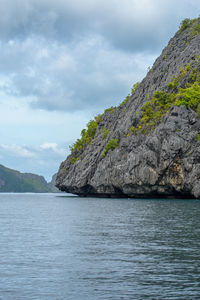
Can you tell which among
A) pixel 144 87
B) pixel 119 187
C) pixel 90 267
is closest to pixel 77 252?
pixel 90 267

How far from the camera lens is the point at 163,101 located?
348ft

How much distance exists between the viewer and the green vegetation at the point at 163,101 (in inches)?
3829

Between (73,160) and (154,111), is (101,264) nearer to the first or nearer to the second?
(154,111)

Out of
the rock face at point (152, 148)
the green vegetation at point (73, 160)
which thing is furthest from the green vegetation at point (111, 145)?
the green vegetation at point (73, 160)

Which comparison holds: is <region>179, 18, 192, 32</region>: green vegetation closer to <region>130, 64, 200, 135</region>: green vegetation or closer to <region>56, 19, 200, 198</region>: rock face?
<region>56, 19, 200, 198</region>: rock face

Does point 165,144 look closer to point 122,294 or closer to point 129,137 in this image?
point 129,137

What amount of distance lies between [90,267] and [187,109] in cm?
7791

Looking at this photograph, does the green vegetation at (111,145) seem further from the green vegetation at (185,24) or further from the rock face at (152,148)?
the green vegetation at (185,24)

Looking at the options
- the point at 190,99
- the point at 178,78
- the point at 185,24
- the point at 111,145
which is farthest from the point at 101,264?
the point at 185,24

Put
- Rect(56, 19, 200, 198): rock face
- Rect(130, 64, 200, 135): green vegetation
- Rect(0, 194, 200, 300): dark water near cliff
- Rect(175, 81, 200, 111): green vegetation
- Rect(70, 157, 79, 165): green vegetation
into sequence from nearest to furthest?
Rect(0, 194, 200, 300): dark water near cliff
Rect(56, 19, 200, 198): rock face
Rect(175, 81, 200, 111): green vegetation
Rect(130, 64, 200, 135): green vegetation
Rect(70, 157, 79, 165): green vegetation

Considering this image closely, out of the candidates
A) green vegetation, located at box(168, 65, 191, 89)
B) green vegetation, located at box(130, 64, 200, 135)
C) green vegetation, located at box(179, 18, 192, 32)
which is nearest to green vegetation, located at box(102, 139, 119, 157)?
green vegetation, located at box(130, 64, 200, 135)

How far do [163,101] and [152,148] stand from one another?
56.8 feet

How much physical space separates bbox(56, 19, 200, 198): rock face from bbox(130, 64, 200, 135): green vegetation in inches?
15.1

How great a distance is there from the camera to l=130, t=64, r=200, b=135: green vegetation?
319ft
